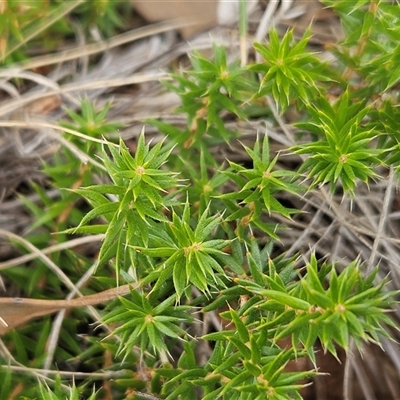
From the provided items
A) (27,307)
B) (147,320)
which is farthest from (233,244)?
(27,307)

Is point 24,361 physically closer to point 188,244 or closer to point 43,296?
point 43,296

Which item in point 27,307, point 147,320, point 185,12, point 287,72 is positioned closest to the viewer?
point 147,320

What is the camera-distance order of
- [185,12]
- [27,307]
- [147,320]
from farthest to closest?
[185,12]
[27,307]
[147,320]

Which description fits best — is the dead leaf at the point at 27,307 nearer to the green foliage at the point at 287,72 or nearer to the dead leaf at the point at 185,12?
the green foliage at the point at 287,72

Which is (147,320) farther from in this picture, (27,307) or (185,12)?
(185,12)

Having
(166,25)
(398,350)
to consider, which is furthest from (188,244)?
(166,25)

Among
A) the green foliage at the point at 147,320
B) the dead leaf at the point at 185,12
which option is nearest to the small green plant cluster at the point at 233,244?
the green foliage at the point at 147,320

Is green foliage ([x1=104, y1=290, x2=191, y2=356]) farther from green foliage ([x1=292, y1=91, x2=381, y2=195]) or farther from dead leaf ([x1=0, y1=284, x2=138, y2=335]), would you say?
green foliage ([x1=292, y1=91, x2=381, y2=195])

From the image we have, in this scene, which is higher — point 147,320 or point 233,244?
point 233,244

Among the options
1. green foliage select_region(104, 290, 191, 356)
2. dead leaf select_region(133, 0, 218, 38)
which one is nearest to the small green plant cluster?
green foliage select_region(104, 290, 191, 356)
